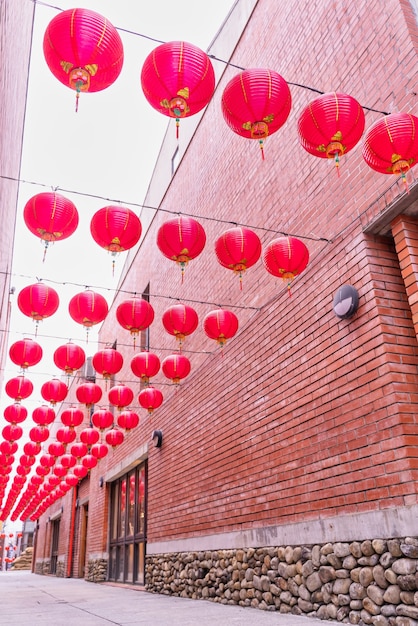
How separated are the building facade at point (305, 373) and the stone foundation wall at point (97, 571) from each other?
17.5 ft

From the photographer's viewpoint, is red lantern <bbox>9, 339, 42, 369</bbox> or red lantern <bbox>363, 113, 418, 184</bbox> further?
red lantern <bbox>9, 339, 42, 369</bbox>

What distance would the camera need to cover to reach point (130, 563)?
12852mm

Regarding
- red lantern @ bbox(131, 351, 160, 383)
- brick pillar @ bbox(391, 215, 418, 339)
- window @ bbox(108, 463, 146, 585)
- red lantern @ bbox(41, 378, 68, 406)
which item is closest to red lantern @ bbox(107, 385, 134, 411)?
red lantern @ bbox(41, 378, 68, 406)

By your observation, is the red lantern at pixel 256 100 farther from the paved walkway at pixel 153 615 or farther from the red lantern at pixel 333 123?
the paved walkway at pixel 153 615

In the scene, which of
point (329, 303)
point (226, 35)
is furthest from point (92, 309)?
point (226, 35)

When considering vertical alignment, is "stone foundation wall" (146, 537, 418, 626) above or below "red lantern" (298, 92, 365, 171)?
below

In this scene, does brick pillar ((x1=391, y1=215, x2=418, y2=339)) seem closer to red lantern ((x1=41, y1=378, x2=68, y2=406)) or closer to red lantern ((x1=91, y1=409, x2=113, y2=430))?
red lantern ((x1=41, y1=378, x2=68, y2=406))

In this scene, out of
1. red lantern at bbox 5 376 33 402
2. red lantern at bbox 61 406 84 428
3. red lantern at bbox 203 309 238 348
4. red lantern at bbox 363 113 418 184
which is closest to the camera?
red lantern at bbox 363 113 418 184

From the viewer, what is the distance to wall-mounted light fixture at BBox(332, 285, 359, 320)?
15.6 feet

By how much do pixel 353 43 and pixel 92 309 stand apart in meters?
4.77

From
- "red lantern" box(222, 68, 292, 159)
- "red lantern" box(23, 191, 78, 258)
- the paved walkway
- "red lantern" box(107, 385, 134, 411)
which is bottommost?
the paved walkway

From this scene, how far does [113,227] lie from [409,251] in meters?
3.17

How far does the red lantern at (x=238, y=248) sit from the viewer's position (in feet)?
18.9

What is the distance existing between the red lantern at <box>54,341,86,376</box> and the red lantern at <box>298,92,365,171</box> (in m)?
5.74
